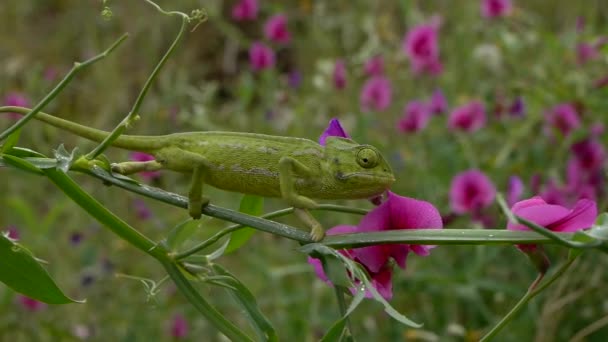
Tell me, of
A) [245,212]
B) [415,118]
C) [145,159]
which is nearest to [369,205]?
[415,118]

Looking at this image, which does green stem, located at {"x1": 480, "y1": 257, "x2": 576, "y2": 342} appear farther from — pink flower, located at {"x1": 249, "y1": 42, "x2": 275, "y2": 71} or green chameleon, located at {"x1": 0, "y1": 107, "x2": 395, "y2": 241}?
pink flower, located at {"x1": 249, "y1": 42, "x2": 275, "y2": 71}

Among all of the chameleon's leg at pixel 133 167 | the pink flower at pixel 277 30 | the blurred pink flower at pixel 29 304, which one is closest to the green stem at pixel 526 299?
the chameleon's leg at pixel 133 167

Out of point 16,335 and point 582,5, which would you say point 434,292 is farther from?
point 582,5

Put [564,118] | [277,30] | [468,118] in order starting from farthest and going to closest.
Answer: [277,30], [468,118], [564,118]

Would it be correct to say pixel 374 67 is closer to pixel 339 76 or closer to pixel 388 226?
pixel 339 76

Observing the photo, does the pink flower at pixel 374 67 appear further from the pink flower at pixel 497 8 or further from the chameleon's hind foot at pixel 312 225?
the chameleon's hind foot at pixel 312 225

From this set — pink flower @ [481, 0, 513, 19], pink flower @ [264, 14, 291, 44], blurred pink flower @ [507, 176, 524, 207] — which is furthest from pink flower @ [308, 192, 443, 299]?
pink flower @ [264, 14, 291, 44]
